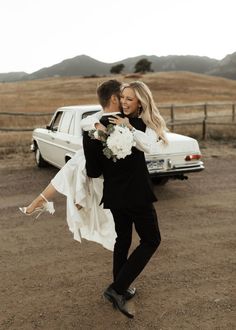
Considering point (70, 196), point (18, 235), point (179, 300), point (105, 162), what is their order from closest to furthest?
point (105, 162), point (70, 196), point (179, 300), point (18, 235)

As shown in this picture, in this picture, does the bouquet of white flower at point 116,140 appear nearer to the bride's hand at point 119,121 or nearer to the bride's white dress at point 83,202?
the bride's hand at point 119,121

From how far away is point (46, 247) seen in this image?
4.66 m

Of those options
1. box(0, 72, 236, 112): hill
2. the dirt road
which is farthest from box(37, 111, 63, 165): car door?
box(0, 72, 236, 112): hill

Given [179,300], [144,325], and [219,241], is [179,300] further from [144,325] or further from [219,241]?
[219,241]

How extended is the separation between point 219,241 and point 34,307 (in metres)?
2.31

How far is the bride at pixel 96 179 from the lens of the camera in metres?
2.88

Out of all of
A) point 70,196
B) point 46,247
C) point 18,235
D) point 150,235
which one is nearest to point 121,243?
point 150,235

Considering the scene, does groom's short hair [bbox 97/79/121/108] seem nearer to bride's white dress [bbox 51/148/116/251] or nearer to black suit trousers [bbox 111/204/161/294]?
bride's white dress [bbox 51/148/116/251]

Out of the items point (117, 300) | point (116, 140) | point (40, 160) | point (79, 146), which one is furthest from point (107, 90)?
point (40, 160)

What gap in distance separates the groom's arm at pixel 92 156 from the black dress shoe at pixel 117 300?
939 millimetres

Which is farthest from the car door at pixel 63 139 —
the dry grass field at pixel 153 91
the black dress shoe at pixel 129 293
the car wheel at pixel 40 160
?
the dry grass field at pixel 153 91

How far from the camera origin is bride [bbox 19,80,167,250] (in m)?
2.88

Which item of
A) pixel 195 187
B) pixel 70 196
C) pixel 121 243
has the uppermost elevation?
pixel 70 196

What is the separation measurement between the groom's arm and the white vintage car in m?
2.67
